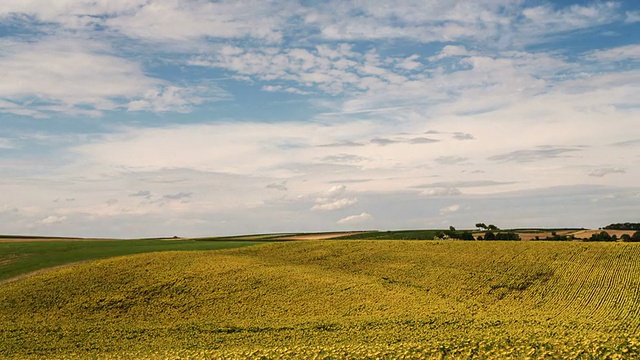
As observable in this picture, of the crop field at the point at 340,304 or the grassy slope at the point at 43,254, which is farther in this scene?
the grassy slope at the point at 43,254

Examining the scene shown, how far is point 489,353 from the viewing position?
62.7 ft

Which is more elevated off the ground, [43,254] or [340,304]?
[43,254]

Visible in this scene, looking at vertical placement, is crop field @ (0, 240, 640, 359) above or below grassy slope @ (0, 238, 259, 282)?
below

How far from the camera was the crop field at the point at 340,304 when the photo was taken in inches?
957

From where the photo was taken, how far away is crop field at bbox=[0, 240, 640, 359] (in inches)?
957

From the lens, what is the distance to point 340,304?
46438mm

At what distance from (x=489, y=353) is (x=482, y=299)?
31496 mm

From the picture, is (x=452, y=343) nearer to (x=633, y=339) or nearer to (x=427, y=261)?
(x=633, y=339)

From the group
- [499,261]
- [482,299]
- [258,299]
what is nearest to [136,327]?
[258,299]

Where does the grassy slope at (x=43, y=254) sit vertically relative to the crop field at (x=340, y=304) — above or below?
above

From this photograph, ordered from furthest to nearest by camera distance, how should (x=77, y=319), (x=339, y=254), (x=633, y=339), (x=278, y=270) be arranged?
1. (x=339, y=254)
2. (x=278, y=270)
3. (x=77, y=319)
4. (x=633, y=339)

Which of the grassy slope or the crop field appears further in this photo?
the grassy slope

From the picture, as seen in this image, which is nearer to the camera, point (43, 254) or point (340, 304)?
point (340, 304)

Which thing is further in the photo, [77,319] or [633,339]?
[77,319]
